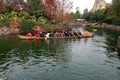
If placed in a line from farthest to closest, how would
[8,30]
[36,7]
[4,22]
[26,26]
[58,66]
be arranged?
[36,7] → [26,26] → [4,22] → [8,30] → [58,66]

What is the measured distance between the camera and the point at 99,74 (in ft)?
61.7

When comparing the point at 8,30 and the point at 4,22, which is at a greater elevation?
the point at 4,22

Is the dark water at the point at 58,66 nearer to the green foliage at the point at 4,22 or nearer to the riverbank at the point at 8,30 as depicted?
the riverbank at the point at 8,30

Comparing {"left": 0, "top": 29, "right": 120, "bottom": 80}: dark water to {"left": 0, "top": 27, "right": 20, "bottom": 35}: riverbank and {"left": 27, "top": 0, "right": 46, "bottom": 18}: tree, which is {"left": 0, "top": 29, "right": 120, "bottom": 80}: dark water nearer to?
{"left": 0, "top": 27, "right": 20, "bottom": 35}: riverbank

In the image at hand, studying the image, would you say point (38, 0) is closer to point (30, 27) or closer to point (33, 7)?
point (33, 7)

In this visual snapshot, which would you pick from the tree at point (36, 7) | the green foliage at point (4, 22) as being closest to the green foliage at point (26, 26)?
the green foliage at point (4, 22)

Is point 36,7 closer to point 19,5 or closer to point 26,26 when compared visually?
point 19,5

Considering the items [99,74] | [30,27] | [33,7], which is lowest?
[99,74]

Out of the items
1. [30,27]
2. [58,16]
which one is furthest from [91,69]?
[58,16]

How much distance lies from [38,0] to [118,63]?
4968 centimetres

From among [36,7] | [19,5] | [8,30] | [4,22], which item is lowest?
[8,30]

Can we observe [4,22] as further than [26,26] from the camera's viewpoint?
No

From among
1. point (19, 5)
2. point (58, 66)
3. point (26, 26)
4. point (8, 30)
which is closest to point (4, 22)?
point (8, 30)

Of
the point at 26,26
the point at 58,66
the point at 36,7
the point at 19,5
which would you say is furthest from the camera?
the point at 19,5
